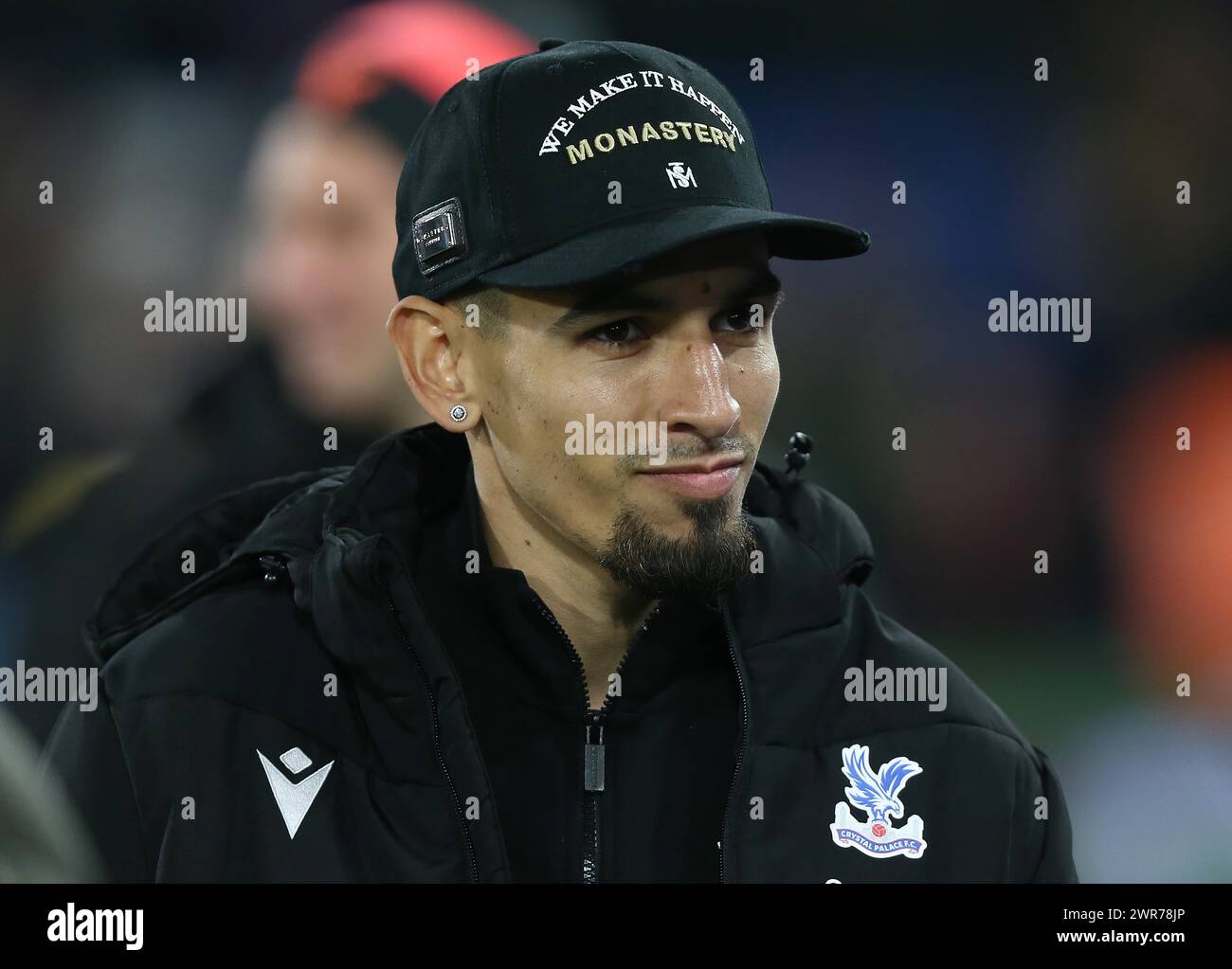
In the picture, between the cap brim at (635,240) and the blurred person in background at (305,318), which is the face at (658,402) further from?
the blurred person in background at (305,318)

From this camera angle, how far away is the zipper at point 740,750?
4.92ft

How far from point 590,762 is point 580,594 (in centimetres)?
21

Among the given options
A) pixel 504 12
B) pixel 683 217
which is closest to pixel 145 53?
pixel 504 12

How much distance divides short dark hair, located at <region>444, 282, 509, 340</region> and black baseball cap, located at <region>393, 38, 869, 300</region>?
0.03 m

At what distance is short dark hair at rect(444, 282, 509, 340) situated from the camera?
1.59m

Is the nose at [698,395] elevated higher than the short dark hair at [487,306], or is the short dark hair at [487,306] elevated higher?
the short dark hair at [487,306]

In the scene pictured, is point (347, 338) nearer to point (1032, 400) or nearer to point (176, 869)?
point (176, 869)

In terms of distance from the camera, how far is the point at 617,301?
1.51 meters

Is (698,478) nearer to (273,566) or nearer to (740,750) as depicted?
(740,750)

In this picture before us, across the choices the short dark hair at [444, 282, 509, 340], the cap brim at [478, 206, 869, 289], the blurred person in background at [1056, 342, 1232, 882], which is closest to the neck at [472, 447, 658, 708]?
the short dark hair at [444, 282, 509, 340]

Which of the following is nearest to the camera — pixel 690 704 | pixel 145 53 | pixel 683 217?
pixel 683 217

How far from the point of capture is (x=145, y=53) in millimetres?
2418

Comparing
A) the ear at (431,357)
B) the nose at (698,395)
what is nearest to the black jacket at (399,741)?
the ear at (431,357)
